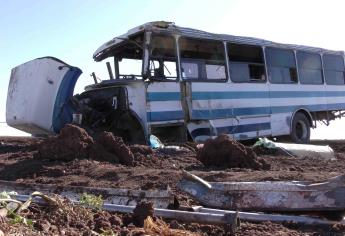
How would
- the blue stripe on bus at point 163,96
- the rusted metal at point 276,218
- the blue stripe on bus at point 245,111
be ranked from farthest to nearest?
the blue stripe on bus at point 245,111
the blue stripe on bus at point 163,96
the rusted metal at point 276,218

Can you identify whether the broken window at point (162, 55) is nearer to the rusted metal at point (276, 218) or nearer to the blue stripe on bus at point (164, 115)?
the blue stripe on bus at point (164, 115)

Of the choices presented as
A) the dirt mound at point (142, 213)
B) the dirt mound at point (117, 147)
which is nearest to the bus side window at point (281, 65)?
the dirt mound at point (117, 147)

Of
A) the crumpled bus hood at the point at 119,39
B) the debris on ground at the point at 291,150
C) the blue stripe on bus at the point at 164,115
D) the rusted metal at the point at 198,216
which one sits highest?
the crumpled bus hood at the point at 119,39

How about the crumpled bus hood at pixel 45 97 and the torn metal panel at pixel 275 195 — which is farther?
the crumpled bus hood at pixel 45 97

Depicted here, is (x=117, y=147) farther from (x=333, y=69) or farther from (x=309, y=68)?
(x=333, y=69)

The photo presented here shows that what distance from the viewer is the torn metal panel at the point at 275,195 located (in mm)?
3814

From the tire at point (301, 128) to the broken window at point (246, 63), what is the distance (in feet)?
6.35

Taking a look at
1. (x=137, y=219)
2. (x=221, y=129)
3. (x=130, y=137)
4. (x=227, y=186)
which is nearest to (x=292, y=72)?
(x=221, y=129)

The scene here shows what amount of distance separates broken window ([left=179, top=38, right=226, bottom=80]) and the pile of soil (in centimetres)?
338

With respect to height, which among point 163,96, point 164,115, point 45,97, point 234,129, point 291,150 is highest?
point 45,97

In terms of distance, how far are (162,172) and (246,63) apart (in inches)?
264

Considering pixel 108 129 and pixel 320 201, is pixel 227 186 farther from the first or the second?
pixel 108 129

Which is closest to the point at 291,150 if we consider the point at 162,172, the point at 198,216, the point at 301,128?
the point at 162,172

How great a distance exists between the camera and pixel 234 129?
1119 cm
